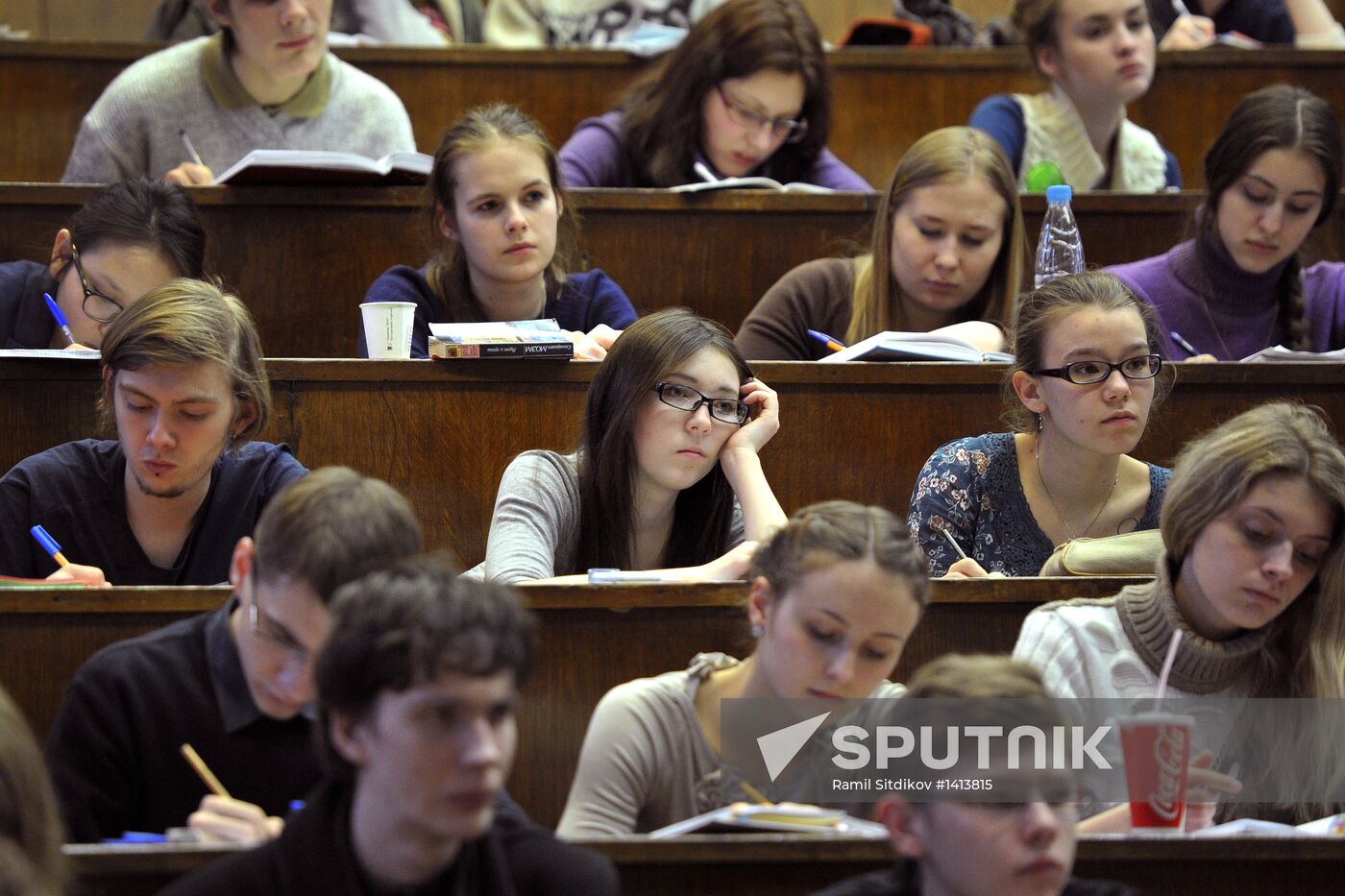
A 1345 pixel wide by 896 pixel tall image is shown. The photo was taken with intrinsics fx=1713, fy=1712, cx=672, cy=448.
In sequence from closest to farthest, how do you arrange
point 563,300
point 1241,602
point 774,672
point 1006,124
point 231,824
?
point 231,824, point 774,672, point 1241,602, point 563,300, point 1006,124

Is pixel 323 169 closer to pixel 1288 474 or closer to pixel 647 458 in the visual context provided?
pixel 647 458

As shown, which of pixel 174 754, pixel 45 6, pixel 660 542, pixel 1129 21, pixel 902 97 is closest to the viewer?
pixel 174 754

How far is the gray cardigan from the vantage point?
9.86 ft

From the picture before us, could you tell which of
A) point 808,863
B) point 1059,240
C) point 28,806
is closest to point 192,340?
point 28,806

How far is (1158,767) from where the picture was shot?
56.0 inches

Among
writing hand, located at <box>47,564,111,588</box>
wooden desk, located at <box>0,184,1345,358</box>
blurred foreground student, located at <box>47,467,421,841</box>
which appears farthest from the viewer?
wooden desk, located at <box>0,184,1345,358</box>

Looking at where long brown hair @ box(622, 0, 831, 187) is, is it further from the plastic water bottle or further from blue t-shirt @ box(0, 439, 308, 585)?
blue t-shirt @ box(0, 439, 308, 585)

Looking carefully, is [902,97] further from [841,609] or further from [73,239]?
[841,609]

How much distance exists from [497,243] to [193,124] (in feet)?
2.57

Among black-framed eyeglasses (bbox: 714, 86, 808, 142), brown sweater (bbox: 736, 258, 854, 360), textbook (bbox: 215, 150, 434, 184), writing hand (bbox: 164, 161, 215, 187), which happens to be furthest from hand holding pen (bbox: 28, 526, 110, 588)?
black-framed eyeglasses (bbox: 714, 86, 808, 142)

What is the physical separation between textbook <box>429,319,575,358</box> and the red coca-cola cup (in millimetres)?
1055

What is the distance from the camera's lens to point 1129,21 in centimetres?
315

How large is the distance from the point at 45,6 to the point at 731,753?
132 inches

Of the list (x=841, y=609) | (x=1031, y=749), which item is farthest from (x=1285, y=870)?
(x=841, y=609)
